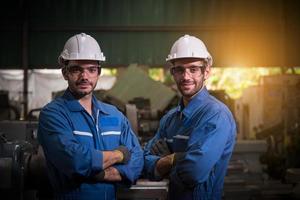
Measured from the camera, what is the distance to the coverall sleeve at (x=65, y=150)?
6.84 ft

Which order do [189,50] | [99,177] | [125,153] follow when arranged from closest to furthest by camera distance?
[99,177] → [125,153] → [189,50]

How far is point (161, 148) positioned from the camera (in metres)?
2.41

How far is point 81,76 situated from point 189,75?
1.90ft

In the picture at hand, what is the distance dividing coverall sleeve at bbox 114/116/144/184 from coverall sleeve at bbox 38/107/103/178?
159 mm

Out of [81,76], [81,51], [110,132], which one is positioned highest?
[81,51]

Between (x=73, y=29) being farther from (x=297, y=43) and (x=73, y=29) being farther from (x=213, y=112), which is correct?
(x=213, y=112)

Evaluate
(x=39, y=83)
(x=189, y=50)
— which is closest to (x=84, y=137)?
(x=189, y=50)

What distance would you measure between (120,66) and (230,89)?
6.89 m

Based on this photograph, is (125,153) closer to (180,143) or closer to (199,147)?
(180,143)

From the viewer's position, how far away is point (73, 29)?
7082mm

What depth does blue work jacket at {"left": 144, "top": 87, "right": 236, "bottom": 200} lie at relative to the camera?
2.07 m

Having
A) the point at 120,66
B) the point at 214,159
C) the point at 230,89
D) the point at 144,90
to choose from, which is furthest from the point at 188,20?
the point at 230,89

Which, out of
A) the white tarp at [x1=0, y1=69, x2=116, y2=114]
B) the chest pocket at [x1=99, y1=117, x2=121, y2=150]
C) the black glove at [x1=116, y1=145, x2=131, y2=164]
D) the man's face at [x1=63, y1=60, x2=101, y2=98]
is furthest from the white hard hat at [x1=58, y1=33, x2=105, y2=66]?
the white tarp at [x1=0, y1=69, x2=116, y2=114]

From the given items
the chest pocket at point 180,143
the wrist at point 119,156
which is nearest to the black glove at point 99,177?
the wrist at point 119,156
